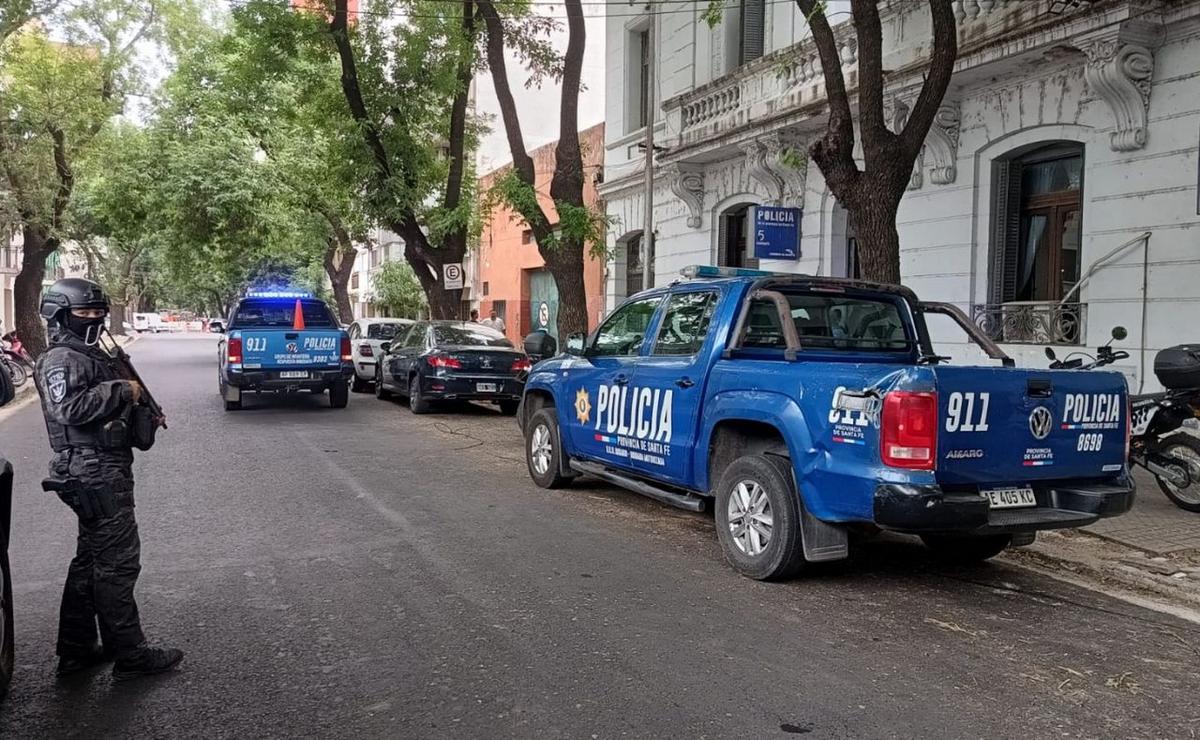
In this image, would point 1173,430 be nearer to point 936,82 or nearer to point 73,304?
point 936,82

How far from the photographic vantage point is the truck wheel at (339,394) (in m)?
14.7

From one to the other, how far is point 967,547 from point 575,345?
11.6ft

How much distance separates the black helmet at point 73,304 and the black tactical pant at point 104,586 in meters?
0.71

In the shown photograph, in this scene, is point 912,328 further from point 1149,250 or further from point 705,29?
point 705,29

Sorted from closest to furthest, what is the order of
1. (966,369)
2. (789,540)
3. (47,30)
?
(966,369) < (789,540) < (47,30)

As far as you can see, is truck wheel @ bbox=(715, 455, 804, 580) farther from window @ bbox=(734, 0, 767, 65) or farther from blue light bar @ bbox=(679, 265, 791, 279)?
window @ bbox=(734, 0, 767, 65)

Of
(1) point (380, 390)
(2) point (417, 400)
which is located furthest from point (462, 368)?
(1) point (380, 390)

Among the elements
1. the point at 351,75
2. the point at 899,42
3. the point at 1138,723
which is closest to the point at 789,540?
the point at 1138,723

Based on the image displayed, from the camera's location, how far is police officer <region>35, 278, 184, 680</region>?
151 inches

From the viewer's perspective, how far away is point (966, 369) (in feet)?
15.5

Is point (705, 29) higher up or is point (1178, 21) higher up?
point (705, 29)

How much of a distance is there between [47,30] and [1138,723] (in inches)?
952

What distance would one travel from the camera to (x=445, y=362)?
46.3 ft

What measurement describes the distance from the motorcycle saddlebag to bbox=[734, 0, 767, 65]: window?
9801mm
